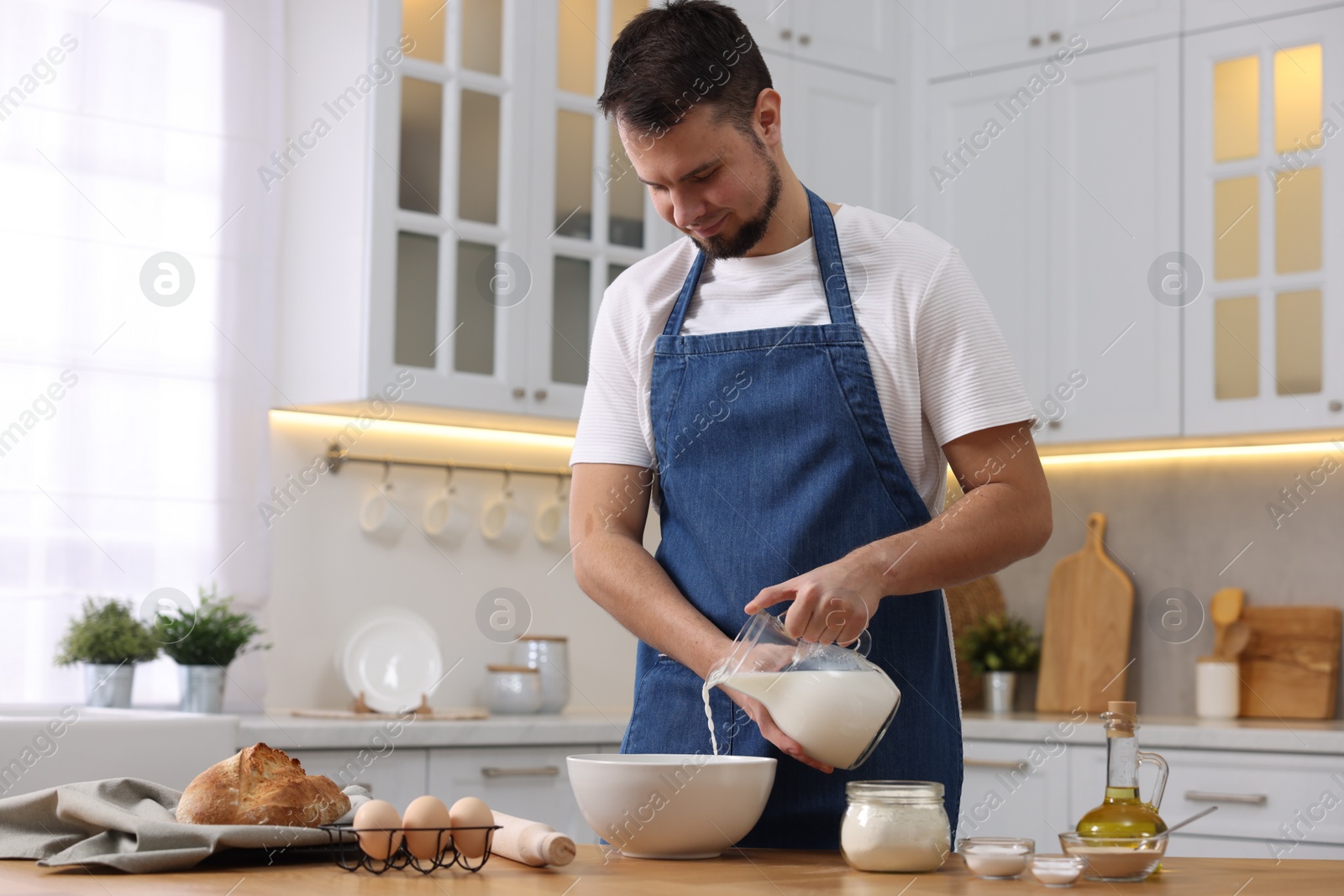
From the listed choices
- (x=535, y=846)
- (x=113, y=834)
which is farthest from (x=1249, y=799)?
(x=113, y=834)

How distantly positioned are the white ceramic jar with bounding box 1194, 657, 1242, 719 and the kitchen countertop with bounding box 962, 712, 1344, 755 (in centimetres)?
5

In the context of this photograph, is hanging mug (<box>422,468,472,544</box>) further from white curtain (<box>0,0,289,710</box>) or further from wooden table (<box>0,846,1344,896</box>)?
wooden table (<box>0,846,1344,896</box>)

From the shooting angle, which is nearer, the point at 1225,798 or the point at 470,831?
the point at 470,831

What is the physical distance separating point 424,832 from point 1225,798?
7.73 feet

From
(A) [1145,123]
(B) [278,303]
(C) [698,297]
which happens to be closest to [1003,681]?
(A) [1145,123]

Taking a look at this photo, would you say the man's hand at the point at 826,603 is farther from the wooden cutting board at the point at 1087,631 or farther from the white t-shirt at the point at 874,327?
the wooden cutting board at the point at 1087,631

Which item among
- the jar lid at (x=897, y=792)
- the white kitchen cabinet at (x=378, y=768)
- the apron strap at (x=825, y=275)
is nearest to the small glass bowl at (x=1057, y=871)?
the jar lid at (x=897, y=792)

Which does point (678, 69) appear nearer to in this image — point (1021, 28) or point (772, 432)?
point (772, 432)

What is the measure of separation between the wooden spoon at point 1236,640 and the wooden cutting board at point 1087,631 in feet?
0.82

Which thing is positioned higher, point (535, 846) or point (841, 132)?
point (841, 132)

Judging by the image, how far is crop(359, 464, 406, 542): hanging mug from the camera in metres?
3.51

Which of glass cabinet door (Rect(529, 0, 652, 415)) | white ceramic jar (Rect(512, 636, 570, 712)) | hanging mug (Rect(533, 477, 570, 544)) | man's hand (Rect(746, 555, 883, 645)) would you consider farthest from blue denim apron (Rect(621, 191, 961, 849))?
hanging mug (Rect(533, 477, 570, 544))

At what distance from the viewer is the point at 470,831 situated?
1.16 metres

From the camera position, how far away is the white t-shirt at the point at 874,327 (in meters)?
1.55
